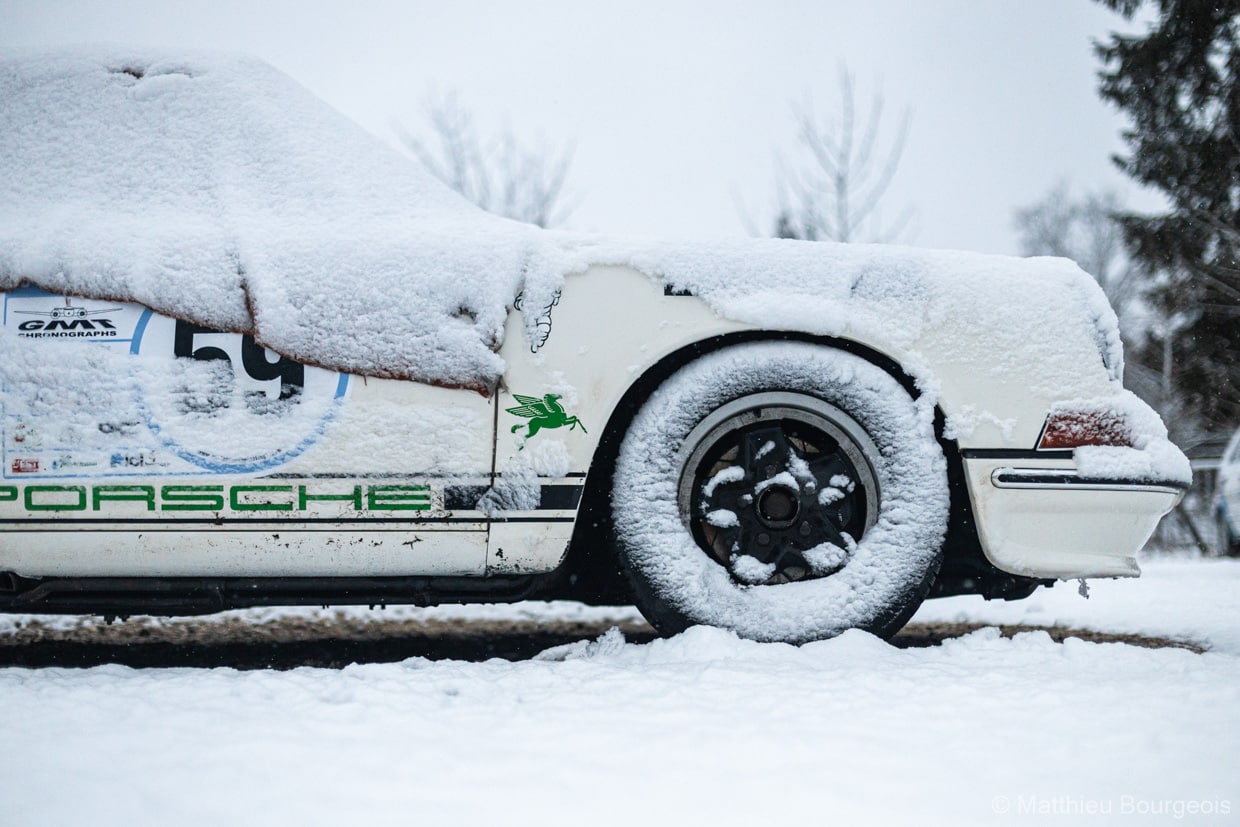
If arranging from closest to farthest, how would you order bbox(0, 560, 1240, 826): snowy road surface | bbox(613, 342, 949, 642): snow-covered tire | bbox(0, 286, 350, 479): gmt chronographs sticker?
bbox(0, 560, 1240, 826): snowy road surface
bbox(0, 286, 350, 479): gmt chronographs sticker
bbox(613, 342, 949, 642): snow-covered tire

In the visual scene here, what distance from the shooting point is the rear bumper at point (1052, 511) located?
2.07m

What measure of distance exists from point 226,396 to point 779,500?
4.42ft

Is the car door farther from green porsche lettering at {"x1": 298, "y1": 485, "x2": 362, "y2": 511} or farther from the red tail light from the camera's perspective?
the red tail light

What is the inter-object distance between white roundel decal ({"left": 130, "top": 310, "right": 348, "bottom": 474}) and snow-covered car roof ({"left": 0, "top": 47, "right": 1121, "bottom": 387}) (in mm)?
51

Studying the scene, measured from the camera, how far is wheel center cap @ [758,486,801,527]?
2.09 m

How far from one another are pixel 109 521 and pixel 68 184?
95 centimetres

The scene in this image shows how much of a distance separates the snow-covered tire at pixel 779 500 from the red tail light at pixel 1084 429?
282 mm

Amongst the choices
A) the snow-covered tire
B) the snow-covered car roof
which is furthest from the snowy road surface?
the snow-covered car roof

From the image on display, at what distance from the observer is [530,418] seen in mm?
2033

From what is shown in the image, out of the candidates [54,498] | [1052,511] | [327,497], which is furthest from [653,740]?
[54,498]

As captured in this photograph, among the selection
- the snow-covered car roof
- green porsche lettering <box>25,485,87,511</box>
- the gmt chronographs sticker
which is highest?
the snow-covered car roof

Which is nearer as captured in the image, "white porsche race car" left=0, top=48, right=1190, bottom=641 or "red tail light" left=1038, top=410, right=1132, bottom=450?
"white porsche race car" left=0, top=48, right=1190, bottom=641

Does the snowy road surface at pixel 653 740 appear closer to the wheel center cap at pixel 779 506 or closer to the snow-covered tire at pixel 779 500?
the snow-covered tire at pixel 779 500

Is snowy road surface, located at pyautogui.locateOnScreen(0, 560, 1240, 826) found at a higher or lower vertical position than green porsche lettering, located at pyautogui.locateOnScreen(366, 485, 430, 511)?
lower
